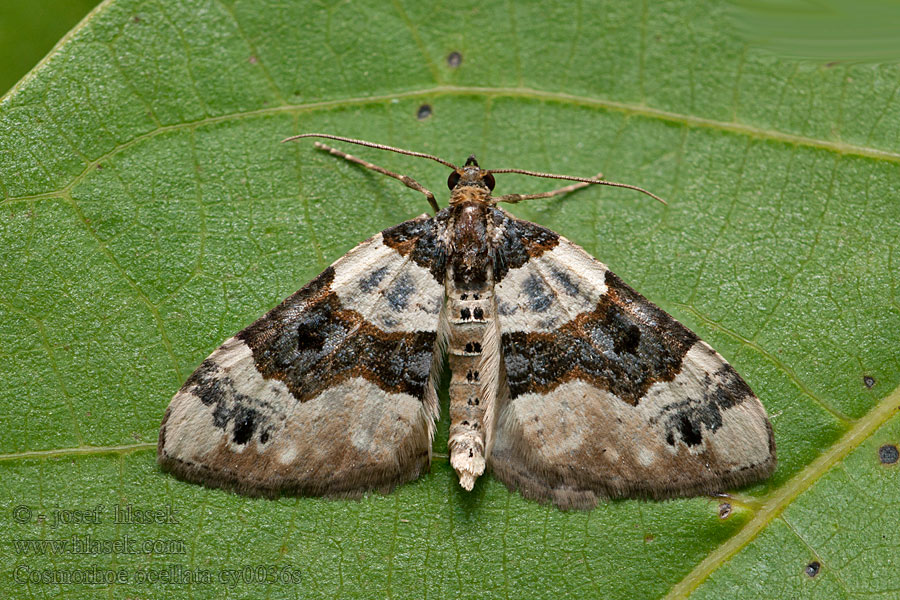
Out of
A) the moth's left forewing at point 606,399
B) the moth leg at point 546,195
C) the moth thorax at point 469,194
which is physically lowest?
the moth's left forewing at point 606,399

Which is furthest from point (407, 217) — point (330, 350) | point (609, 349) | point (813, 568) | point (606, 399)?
point (813, 568)

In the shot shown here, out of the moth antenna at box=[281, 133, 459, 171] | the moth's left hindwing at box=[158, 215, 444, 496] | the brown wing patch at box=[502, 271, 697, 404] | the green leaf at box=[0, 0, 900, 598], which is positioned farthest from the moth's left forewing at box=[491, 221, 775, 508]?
the moth antenna at box=[281, 133, 459, 171]

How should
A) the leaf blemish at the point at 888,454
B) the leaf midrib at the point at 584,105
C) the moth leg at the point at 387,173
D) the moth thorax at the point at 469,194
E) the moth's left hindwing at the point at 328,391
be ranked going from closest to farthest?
the moth's left hindwing at the point at 328,391 → the leaf blemish at the point at 888,454 → the moth thorax at the point at 469,194 → the moth leg at the point at 387,173 → the leaf midrib at the point at 584,105

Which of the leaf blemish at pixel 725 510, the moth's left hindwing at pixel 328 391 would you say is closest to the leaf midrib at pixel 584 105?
the moth's left hindwing at pixel 328 391

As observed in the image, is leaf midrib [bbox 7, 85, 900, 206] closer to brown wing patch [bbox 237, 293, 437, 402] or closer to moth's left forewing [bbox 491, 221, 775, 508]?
moth's left forewing [bbox 491, 221, 775, 508]

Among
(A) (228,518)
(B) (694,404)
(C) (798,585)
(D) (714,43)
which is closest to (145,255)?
(A) (228,518)

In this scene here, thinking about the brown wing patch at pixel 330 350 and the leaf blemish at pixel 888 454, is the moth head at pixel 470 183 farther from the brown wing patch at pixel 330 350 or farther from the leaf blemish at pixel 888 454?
the leaf blemish at pixel 888 454

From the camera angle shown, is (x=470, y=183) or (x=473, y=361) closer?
(x=473, y=361)

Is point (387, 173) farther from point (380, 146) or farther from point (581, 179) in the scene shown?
point (581, 179)
